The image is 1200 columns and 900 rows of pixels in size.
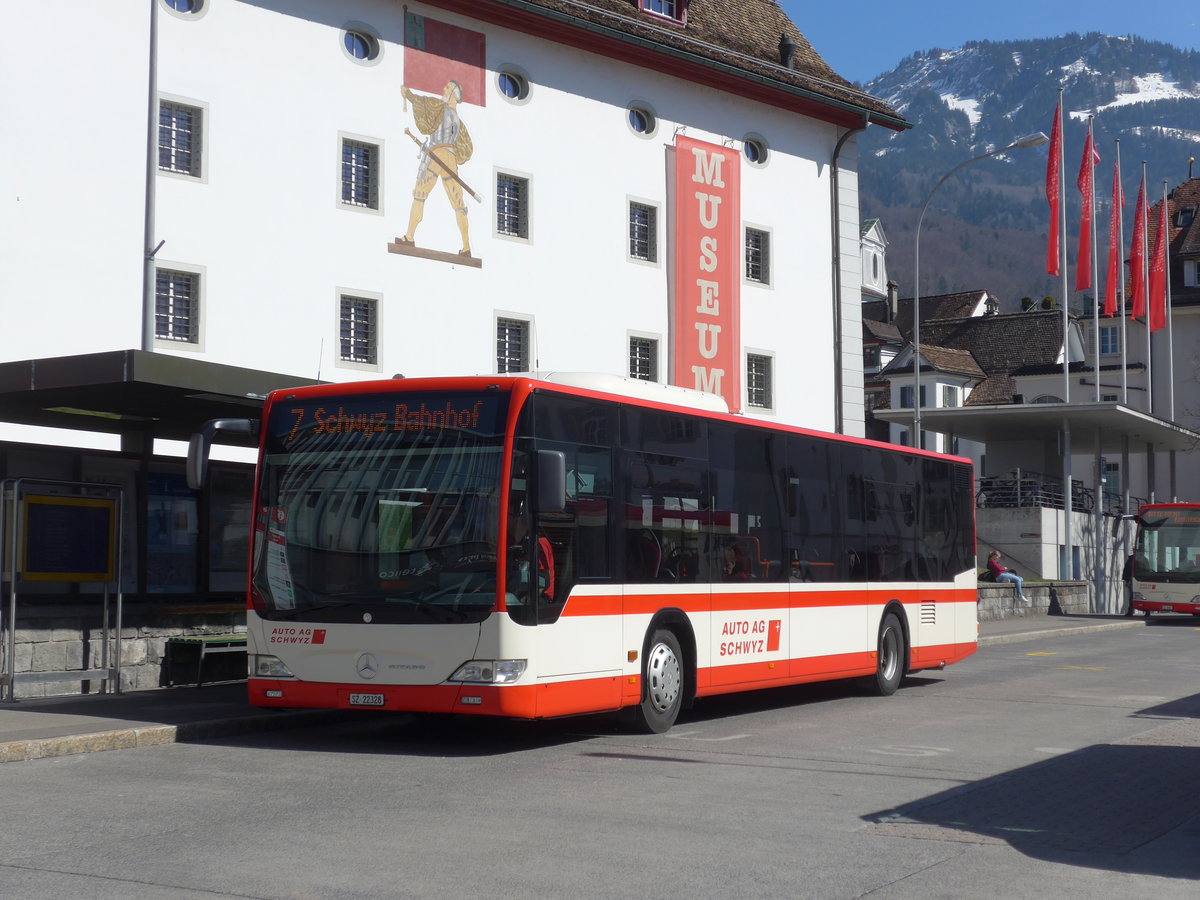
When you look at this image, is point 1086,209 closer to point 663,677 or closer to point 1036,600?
point 1036,600

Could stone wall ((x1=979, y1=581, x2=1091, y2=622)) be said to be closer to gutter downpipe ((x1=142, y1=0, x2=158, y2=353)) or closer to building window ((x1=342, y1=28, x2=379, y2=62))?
building window ((x1=342, y1=28, x2=379, y2=62))

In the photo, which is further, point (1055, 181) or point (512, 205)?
point (1055, 181)

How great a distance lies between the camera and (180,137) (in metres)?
26.5

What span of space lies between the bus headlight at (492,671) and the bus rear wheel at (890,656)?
7.23 m

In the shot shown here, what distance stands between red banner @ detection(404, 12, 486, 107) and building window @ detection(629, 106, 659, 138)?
14.8ft

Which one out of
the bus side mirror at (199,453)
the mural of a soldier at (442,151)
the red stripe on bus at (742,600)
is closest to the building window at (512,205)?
the mural of a soldier at (442,151)

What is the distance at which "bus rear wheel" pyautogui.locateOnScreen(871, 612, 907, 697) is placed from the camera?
18188mm

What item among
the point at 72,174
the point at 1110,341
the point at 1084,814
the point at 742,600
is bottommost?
the point at 1084,814

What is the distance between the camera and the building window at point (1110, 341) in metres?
83.4

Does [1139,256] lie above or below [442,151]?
above

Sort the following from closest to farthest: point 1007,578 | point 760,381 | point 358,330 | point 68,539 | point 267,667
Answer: point 267,667, point 68,539, point 358,330, point 760,381, point 1007,578

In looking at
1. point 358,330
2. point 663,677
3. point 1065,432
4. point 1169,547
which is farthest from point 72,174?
point 1065,432

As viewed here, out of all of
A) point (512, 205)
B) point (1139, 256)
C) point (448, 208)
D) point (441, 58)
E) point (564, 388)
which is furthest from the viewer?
point (1139, 256)

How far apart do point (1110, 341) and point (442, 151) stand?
61655 millimetres
